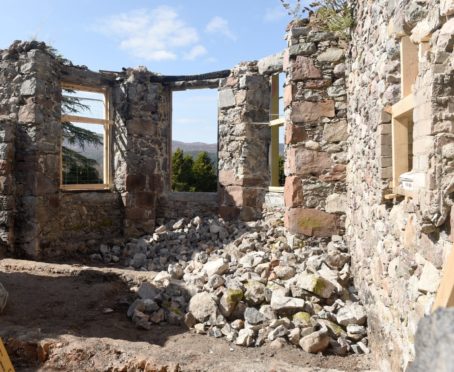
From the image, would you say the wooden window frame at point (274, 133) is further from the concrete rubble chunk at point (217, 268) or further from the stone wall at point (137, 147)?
the stone wall at point (137, 147)

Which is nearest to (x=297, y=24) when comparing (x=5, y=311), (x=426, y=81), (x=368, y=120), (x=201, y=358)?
(x=368, y=120)

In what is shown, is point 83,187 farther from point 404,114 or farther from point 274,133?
point 404,114

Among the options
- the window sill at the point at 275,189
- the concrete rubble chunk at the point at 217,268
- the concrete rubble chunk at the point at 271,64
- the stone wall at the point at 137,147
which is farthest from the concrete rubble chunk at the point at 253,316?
the stone wall at the point at 137,147

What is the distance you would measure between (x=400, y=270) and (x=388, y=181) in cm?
74

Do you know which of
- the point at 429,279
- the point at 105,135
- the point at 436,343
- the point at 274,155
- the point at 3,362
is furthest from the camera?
the point at 105,135

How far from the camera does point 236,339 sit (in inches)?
163

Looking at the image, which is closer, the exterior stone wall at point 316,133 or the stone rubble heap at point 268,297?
the stone rubble heap at point 268,297

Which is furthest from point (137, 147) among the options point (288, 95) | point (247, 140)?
point (288, 95)

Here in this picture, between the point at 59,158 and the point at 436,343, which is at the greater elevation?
the point at 59,158

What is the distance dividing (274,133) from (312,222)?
2.38 meters

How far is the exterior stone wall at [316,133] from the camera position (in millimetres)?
5375

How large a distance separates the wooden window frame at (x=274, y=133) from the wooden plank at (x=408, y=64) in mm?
4317

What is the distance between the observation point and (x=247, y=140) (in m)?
→ 7.47

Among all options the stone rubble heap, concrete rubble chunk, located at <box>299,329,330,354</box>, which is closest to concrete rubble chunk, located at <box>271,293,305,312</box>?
the stone rubble heap
